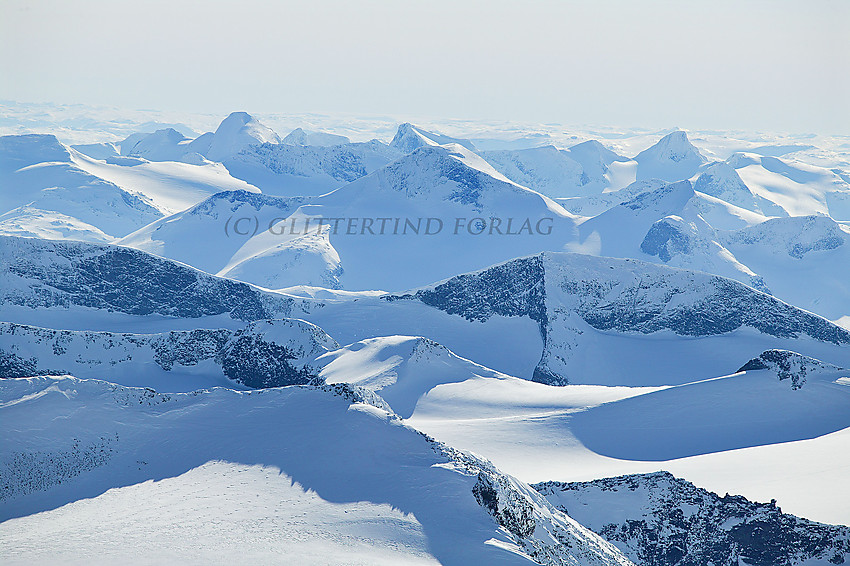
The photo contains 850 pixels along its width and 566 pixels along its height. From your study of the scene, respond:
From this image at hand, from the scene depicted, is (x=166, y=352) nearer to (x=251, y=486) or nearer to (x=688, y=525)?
(x=251, y=486)

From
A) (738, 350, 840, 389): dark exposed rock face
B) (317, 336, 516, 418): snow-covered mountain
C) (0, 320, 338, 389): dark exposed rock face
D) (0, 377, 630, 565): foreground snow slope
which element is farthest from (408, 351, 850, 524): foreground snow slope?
(0, 377, 630, 565): foreground snow slope

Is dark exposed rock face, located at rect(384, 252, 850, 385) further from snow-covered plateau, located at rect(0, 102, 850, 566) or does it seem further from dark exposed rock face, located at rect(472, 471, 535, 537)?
dark exposed rock face, located at rect(472, 471, 535, 537)

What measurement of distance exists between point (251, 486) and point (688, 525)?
97.9 feet

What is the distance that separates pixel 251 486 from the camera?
41719mm

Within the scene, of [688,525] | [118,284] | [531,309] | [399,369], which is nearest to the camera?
[688,525]

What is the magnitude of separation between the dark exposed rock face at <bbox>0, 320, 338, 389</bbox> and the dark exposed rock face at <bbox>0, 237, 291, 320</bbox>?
3040cm

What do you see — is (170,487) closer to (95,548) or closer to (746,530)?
(95,548)

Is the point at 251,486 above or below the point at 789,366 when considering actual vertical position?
above

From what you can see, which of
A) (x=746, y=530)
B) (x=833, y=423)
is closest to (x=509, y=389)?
(x=833, y=423)

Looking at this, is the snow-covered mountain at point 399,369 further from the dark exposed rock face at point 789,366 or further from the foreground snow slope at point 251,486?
the foreground snow slope at point 251,486

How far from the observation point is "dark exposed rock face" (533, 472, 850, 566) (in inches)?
1802

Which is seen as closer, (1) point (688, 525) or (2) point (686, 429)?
(1) point (688, 525)

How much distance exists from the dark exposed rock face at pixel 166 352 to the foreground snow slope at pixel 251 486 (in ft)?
103

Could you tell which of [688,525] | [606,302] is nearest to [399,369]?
[688,525]
